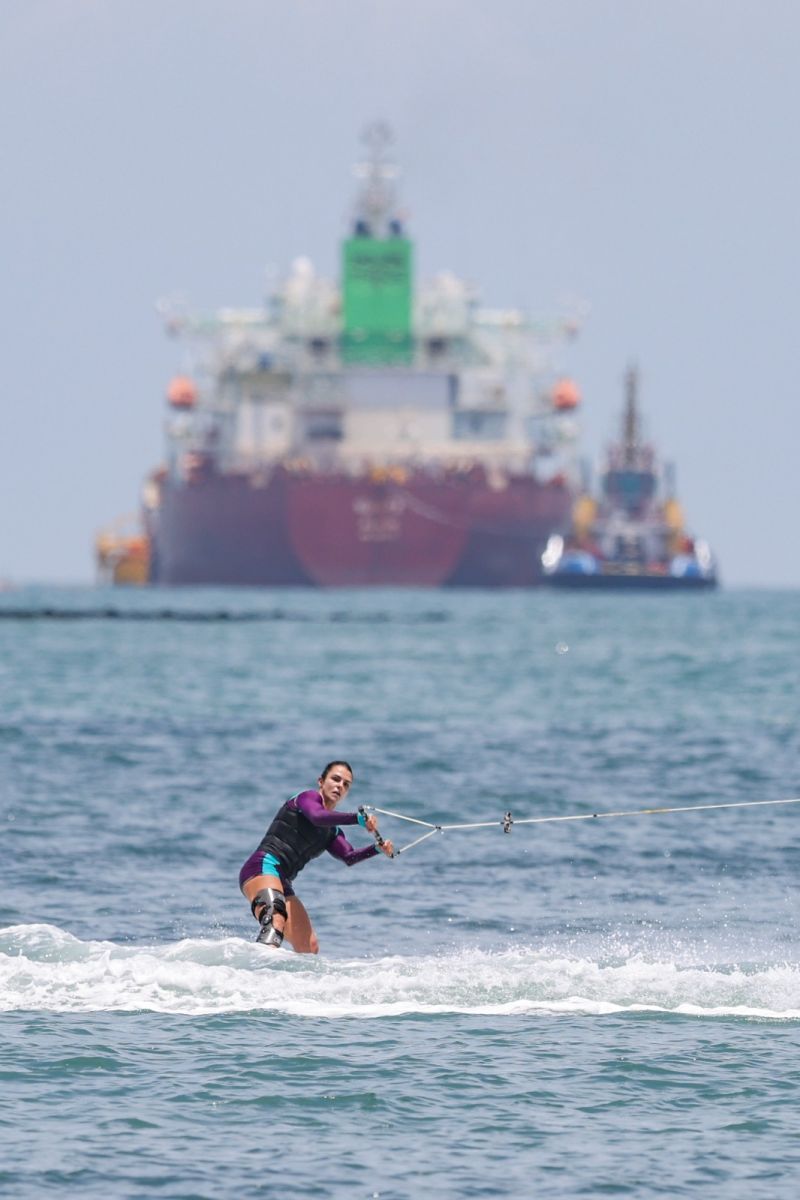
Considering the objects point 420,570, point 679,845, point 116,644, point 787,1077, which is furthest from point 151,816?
point 420,570

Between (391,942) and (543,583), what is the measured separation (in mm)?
124483

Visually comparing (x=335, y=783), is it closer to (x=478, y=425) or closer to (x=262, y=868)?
(x=262, y=868)

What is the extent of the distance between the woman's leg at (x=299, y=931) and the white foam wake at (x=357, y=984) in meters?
0.22

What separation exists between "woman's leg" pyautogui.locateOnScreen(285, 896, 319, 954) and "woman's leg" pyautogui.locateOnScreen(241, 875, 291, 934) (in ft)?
1.07

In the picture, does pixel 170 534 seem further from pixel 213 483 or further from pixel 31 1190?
pixel 31 1190

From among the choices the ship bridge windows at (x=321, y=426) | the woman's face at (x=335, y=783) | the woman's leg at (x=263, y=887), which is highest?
the ship bridge windows at (x=321, y=426)

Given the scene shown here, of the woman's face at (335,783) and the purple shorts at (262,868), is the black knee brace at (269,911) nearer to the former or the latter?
the purple shorts at (262,868)

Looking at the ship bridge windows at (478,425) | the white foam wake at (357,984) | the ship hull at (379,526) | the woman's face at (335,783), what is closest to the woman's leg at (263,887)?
the white foam wake at (357,984)

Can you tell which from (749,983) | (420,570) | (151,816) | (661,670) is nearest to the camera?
(749,983)

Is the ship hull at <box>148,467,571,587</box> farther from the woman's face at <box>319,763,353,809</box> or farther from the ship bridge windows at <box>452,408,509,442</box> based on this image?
the woman's face at <box>319,763,353,809</box>

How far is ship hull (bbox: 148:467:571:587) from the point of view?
13300cm

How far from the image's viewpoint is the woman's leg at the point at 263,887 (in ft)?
56.5

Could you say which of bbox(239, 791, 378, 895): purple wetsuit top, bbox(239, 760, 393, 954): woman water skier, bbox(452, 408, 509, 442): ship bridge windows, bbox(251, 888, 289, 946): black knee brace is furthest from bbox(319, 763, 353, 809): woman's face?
bbox(452, 408, 509, 442): ship bridge windows

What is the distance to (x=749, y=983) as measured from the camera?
17141 mm
